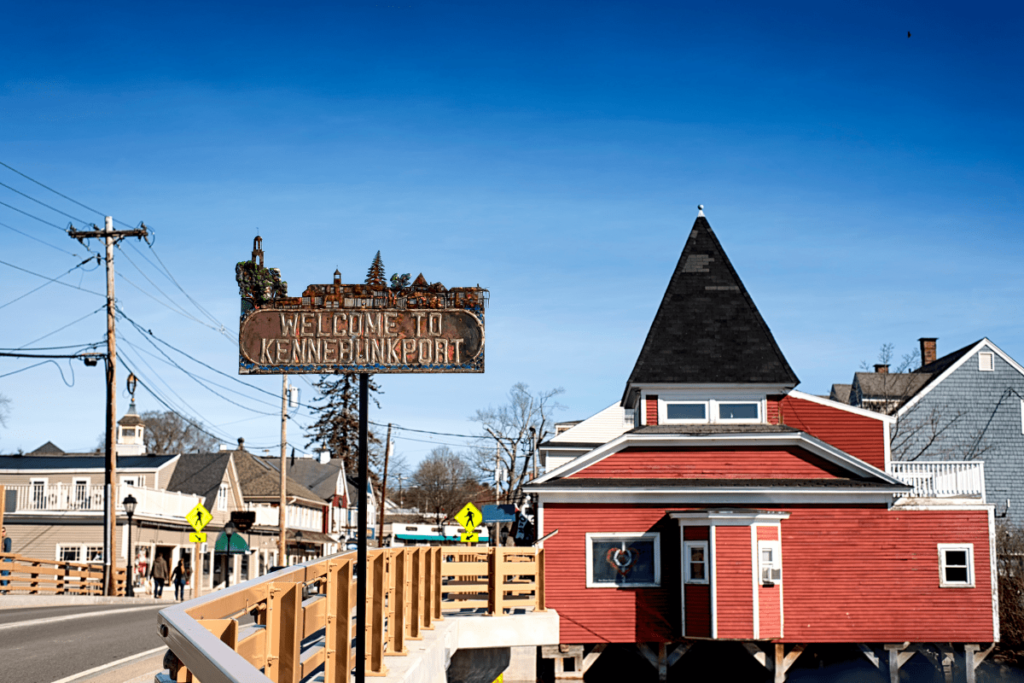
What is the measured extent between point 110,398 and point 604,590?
19.6 m

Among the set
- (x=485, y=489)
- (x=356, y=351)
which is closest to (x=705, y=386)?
(x=356, y=351)

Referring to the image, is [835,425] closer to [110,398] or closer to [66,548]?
[110,398]

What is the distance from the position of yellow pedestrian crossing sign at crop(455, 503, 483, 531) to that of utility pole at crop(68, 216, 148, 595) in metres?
12.0

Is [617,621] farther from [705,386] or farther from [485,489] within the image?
[485,489]

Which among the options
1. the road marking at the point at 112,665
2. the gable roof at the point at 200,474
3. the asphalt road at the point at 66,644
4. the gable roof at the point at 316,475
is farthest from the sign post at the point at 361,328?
the gable roof at the point at 316,475

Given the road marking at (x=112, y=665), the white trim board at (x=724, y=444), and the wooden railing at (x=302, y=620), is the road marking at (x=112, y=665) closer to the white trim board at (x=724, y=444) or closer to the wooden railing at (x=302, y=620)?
the wooden railing at (x=302, y=620)

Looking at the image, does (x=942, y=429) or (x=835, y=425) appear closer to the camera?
(x=835, y=425)

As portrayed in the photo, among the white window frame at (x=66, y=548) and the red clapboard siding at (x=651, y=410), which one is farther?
the white window frame at (x=66, y=548)

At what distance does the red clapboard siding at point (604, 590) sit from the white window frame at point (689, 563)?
499 mm

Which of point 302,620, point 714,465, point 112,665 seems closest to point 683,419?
point 714,465

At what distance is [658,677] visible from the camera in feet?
77.2

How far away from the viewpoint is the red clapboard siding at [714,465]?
2367 centimetres

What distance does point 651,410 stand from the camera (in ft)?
83.9

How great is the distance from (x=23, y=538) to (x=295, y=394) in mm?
12766
